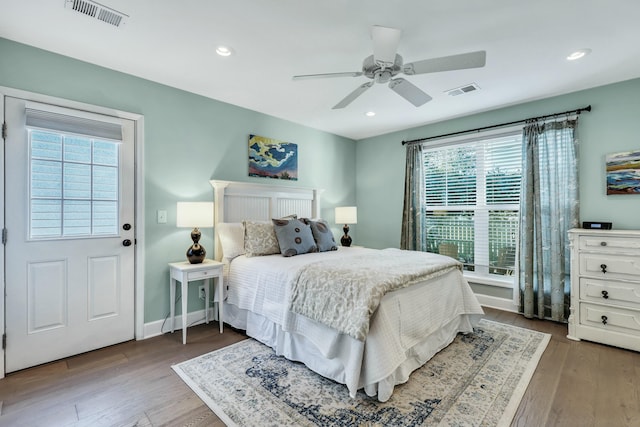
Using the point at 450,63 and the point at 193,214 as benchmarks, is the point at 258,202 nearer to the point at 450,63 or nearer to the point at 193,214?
the point at 193,214

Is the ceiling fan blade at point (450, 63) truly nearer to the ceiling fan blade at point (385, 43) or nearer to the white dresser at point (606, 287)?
the ceiling fan blade at point (385, 43)

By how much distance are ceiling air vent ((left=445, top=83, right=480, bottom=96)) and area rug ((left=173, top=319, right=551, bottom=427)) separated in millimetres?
2586

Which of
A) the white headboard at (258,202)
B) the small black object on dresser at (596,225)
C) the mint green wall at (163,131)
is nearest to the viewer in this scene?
the mint green wall at (163,131)

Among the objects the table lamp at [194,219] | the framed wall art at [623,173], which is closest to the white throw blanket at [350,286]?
the table lamp at [194,219]

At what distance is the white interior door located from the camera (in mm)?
2303

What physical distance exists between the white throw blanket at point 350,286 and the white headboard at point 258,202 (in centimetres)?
154

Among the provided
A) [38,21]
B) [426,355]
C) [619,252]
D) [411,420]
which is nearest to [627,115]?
[619,252]

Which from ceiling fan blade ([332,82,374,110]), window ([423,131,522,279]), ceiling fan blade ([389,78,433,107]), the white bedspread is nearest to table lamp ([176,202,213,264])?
the white bedspread

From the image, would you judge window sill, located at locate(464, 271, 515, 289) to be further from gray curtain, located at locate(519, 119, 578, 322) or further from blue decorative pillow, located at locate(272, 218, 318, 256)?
blue decorative pillow, located at locate(272, 218, 318, 256)

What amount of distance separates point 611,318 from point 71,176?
4.99m

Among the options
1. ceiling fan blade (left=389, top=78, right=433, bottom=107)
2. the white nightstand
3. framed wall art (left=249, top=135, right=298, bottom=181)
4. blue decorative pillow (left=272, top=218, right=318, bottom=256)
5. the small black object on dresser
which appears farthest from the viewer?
framed wall art (left=249, top=135, right=298, bottom=181)

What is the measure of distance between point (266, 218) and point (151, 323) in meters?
1.72

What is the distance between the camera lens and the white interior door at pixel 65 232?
90.7 inches

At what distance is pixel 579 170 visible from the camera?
321cm
